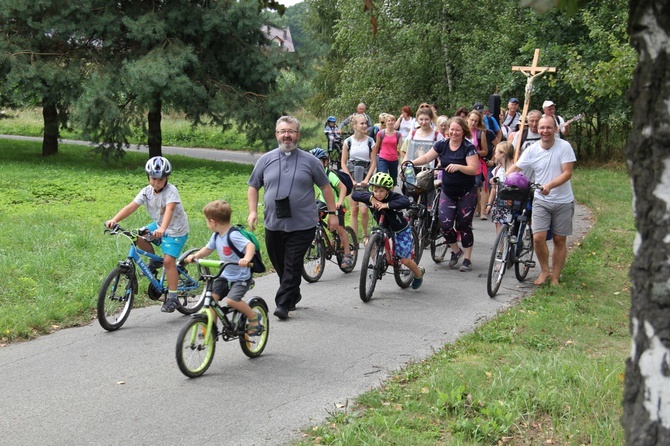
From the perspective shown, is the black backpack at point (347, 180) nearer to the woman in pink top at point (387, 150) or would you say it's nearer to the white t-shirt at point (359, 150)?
the white t-shirt at point (359, 150)

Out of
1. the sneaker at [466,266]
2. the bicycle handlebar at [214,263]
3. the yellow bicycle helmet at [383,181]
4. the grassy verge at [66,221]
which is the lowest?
the grassy verge at [66,221]

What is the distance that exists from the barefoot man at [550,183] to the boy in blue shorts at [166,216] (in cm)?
408

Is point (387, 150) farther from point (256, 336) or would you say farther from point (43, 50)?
point (43, 50)

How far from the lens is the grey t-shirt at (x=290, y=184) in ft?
27.1

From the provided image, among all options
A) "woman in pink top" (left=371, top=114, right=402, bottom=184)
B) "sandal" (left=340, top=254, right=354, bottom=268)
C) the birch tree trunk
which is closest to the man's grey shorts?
"sandal" (left=340, top=254, right=354, bottom=268)

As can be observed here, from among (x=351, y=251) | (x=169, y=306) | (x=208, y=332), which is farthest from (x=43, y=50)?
(x=208, y=332)

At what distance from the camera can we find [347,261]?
10945 millimetres

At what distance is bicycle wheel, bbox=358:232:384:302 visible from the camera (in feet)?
30.0

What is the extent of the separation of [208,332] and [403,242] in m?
3.48

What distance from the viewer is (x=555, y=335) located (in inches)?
304

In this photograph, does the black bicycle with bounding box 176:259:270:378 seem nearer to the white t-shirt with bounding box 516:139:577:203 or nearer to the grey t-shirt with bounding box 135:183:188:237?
the grey t-shirt with bounding box 135:183:188:237

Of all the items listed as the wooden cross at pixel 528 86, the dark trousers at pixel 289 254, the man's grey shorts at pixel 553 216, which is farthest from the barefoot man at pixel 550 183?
the wooden cross at pixel 528 86

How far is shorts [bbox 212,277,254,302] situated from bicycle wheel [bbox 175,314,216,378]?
31 cm

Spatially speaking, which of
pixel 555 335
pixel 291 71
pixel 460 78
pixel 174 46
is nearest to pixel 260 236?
pixel 555 335
